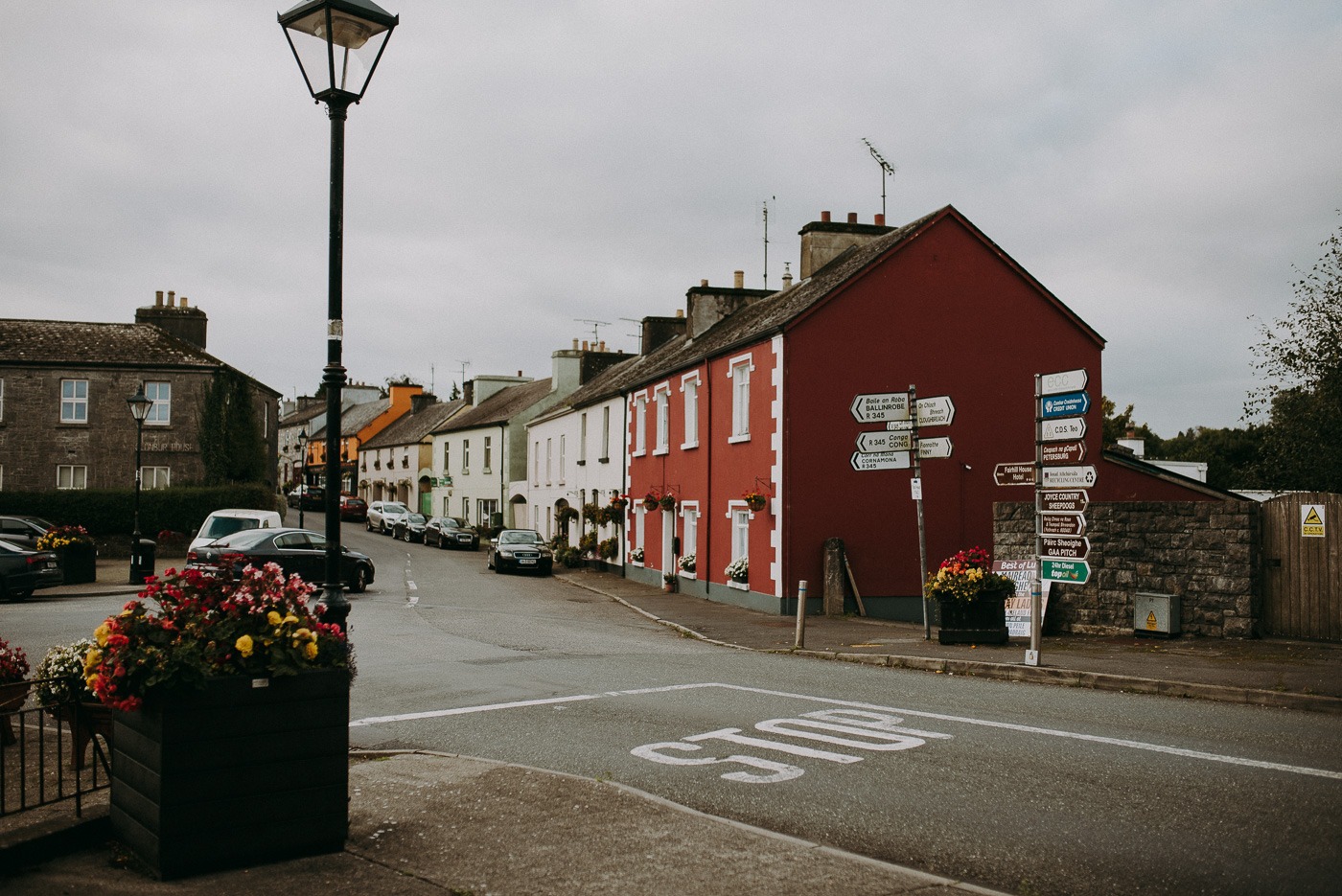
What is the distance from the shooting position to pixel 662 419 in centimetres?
3212

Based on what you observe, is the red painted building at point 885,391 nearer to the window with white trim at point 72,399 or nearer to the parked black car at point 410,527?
the window with white trim at point 72,399

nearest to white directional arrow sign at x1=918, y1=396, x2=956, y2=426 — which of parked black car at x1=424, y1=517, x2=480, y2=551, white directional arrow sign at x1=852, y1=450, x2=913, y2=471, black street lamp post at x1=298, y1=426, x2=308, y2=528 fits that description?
white directional arrow sign at x1=852, y1=450, x2=913, y2=471

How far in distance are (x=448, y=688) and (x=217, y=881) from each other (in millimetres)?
6924

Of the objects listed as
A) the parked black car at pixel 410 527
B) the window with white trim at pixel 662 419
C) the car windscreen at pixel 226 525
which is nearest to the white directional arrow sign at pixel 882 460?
the window with white trim at pixel 662 419

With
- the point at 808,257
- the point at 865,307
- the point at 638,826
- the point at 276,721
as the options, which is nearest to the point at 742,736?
the point at 638,826

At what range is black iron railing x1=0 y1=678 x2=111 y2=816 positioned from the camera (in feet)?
18.7

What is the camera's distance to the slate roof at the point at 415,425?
242ft

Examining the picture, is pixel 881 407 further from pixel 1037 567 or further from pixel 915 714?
pixel 915 714

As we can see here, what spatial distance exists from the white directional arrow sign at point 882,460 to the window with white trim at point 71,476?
3763 cm

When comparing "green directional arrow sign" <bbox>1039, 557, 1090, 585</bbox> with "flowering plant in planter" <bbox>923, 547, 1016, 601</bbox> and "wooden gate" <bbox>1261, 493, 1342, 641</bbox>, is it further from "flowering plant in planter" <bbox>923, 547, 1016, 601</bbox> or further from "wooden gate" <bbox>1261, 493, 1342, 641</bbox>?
"wooden gate" <bbox>1261, 493, 1342, 641</bbox>

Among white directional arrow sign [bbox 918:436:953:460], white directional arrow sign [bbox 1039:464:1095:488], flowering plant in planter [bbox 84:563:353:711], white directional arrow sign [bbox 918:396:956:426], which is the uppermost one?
white directional arrow sign [bbox 918:396:956:426]

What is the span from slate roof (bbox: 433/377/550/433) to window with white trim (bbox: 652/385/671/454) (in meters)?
23.5

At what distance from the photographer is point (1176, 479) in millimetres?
23781

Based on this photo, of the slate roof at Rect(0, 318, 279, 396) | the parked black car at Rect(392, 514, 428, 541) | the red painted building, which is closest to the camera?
the red painted building
